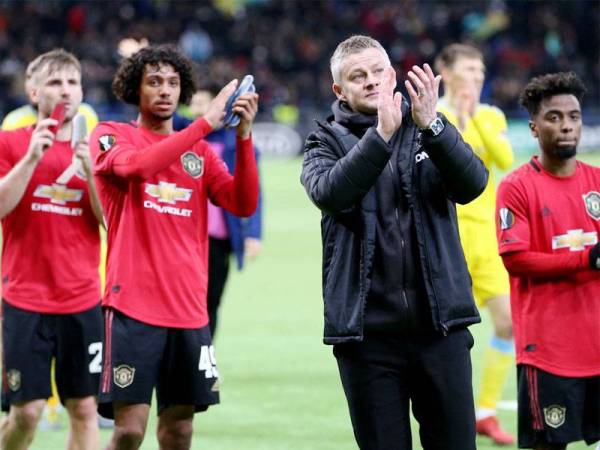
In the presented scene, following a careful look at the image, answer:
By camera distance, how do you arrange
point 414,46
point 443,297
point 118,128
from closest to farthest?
point 443,297 < point 118,128 < point 414,46

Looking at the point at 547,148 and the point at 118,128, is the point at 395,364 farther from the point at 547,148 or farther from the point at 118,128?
the point at 118,128

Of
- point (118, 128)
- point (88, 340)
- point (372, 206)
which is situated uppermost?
point (118, 128)

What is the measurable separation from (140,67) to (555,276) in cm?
221

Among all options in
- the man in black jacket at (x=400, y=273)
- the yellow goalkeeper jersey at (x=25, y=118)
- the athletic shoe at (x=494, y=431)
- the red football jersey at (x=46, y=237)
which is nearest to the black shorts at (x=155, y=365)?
the red football jersey at (x=46, y=237)

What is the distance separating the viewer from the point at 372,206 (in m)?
4.62

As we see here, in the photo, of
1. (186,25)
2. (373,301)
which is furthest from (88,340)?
(186,25)

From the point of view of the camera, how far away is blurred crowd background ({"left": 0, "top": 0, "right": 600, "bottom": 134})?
117 feet

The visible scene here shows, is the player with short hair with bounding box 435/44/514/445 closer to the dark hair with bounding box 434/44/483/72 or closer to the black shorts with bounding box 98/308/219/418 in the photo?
the dark hair with bounding box 434/44/483/72

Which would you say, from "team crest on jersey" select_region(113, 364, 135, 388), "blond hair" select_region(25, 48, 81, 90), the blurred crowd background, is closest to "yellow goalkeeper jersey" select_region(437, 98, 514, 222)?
"blond hair" select_region(25, 48, 81, 90)

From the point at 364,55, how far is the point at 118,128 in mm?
1707

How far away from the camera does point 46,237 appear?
20.7 feet

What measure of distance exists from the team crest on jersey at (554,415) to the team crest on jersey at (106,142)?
2.34 meters

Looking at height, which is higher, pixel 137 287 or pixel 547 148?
pixel 547 148

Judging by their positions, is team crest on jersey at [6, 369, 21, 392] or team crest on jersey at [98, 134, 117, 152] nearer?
team crest on jersey at [98, 134, 117, 152]
